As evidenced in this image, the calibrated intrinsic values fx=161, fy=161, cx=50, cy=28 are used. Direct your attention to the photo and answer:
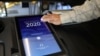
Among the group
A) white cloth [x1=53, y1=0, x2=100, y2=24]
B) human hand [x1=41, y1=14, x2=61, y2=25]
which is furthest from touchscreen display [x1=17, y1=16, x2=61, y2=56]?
white cloth [x1=53, y1=0, x2=100, y2=24]

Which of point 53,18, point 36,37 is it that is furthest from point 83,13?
point 36,37

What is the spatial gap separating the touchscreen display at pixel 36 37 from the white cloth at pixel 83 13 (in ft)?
0.55

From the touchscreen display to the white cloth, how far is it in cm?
17

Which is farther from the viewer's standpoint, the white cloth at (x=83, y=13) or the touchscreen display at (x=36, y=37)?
the white cloth at (x=83, y=13)

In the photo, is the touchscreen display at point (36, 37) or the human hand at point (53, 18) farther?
the human hand at point (53, 18)

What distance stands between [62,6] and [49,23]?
0.22 metres

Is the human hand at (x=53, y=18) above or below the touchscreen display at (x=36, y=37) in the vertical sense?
above

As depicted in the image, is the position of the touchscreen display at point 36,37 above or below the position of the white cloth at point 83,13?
below

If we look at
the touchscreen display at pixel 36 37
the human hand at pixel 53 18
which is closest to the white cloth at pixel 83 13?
the human hand at pixel 53 18

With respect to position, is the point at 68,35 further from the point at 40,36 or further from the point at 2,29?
the point at 2,29

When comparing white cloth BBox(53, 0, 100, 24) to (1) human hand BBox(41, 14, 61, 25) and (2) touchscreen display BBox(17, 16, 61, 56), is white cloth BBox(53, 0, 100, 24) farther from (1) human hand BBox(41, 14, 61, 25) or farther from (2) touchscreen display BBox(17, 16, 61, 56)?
(2) touchscreen display BBox(17, 16, 61, 56)

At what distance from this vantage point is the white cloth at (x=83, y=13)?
2.64 feet

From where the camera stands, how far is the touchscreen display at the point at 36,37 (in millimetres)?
548

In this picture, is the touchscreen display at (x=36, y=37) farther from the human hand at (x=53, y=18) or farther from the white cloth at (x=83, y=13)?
the white cloth at (x=83, y=13)
